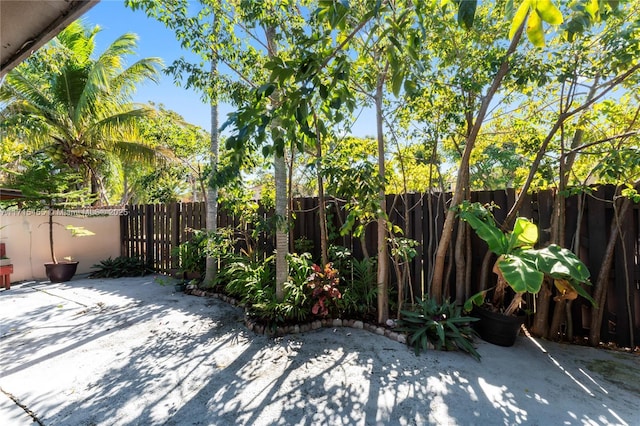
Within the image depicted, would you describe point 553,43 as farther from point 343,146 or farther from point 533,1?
point 533,1

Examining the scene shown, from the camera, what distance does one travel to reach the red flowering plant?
3652mm

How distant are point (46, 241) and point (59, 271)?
3.36 ft

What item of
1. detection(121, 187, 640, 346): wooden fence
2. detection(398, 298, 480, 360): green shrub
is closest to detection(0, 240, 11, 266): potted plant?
detection(121, 187, 640, 346): wooden fence

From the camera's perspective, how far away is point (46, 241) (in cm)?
677

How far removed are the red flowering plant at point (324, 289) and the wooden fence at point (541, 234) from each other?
639mm

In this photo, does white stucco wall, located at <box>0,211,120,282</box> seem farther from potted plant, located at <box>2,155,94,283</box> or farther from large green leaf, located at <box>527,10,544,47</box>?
large green leaf, located at <box>527,10,544,47</box>

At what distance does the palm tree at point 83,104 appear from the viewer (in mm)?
7512

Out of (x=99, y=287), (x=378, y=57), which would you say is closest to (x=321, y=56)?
(x=378, y=57)

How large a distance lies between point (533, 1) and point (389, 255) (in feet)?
10.9

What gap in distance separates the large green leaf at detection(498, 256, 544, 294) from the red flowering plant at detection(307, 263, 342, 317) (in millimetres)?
1814

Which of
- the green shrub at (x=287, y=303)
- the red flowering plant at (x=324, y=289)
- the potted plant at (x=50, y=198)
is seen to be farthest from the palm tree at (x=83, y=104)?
the red flowering plant at (x=324, y=289)

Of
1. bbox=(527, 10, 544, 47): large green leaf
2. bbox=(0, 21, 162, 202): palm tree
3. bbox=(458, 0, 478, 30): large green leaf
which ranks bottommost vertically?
bbox=(527, 10, 544, 47): large green leaf

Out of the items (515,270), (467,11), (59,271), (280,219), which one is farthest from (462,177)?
(59,271)

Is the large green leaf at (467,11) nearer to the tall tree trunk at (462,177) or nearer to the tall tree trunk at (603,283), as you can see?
the tall tree trunk at (462,177)
